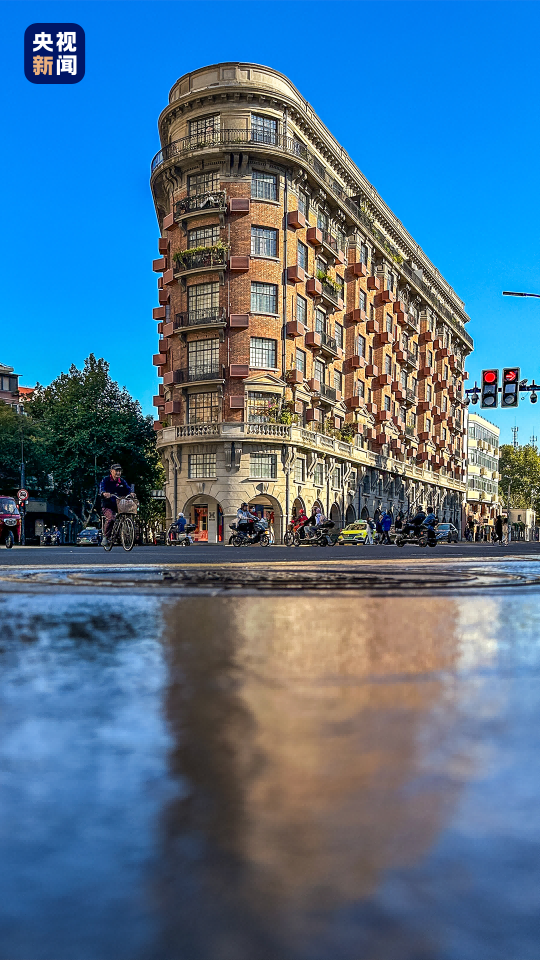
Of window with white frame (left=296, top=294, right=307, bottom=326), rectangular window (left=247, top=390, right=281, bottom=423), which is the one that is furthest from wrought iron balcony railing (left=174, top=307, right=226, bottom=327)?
window with white frame (left=296, top=294, right=307, bottom=326)

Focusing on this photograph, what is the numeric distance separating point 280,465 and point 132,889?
44192 millimetres

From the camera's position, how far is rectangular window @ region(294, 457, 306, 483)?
46.7 metres

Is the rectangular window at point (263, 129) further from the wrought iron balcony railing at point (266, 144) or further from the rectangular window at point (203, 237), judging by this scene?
the rectangular window at point (203, 237)

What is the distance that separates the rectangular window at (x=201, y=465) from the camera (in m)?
45.2

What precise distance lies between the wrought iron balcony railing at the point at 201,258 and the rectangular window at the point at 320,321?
8454 millimetres

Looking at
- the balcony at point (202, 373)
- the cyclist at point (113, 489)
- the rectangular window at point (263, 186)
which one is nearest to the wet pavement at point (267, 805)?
the cyclist at point (113, 489)

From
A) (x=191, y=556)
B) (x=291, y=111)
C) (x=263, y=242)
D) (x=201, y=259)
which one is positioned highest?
(x=291, y=111)

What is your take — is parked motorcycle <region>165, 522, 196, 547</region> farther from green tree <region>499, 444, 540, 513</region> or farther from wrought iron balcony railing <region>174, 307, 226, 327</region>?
green tree <region>499, 444, 540, 513</region>

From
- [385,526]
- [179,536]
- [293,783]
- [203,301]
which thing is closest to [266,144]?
[203,301]

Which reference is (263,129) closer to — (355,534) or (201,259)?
Result: (201,259)

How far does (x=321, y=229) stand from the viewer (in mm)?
52875

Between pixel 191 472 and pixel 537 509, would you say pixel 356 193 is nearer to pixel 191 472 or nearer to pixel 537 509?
pixel 191 472

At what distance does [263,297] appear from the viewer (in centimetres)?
4616

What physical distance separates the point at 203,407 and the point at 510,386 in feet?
75.3
